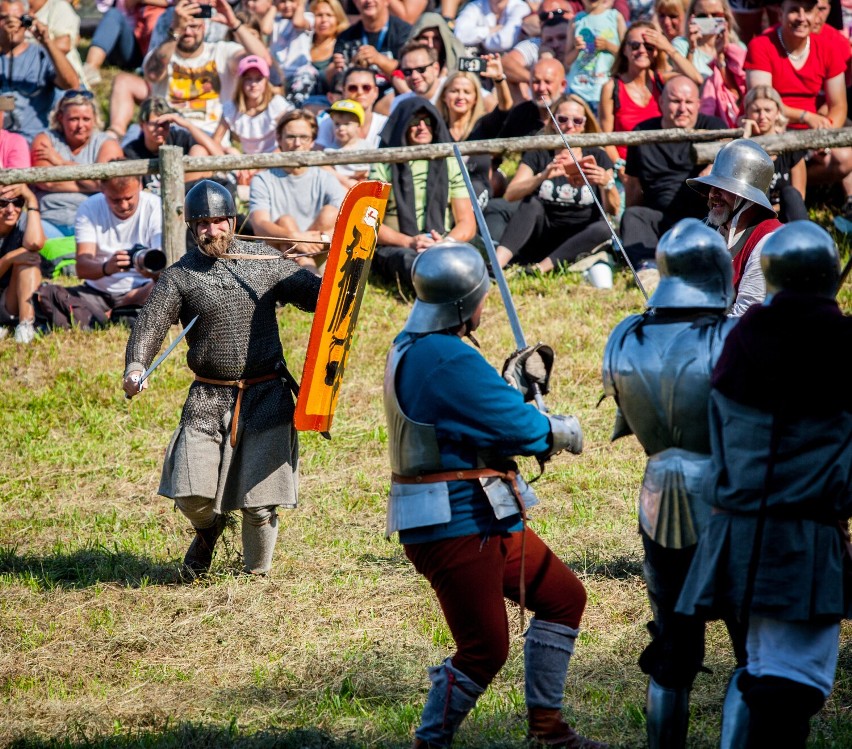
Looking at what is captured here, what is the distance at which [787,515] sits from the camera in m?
2.95

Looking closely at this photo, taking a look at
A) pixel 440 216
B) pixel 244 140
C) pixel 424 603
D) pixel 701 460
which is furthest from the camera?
pixel 244 140

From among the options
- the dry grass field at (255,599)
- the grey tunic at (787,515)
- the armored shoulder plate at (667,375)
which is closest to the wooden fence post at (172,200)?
the dry grass field at (255,599)

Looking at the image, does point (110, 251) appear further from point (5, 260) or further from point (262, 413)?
point (262, 413)

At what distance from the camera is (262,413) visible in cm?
504

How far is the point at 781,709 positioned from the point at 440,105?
277 inches

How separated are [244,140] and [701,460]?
7.31 metres

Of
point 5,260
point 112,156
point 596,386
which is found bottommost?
point 596,386

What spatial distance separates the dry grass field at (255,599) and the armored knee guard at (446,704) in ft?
1.16

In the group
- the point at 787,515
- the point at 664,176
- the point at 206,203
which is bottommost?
the point at 787,515

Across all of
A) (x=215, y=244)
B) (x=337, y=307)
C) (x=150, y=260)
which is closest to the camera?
(x=337, y=307)

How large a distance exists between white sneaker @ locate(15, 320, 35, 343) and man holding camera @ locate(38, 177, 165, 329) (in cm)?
15

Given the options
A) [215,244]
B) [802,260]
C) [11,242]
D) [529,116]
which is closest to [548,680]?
[802,260]

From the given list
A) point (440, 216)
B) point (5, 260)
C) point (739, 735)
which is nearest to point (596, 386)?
point (440, 216)

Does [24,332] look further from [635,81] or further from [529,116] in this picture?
[635,81]
